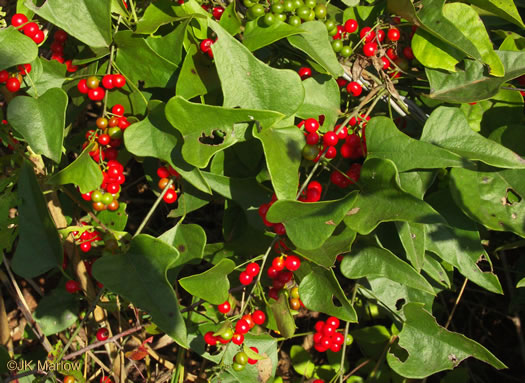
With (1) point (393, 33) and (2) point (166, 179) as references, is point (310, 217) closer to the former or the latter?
(2) point (166, 179)

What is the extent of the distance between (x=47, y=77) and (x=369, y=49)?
73 cm

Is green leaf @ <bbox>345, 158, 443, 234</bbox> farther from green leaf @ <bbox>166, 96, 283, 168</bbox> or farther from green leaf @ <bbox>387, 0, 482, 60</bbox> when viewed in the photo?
green leaf @ <bbox>387, 0, 482, 60</bbox>

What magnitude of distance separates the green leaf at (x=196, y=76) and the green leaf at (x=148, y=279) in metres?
0.31

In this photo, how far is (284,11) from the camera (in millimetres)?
1099

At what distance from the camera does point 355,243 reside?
111 cm

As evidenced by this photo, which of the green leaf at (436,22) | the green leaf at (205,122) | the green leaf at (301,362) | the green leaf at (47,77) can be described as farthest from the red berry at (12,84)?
the green leaf at (301,362)

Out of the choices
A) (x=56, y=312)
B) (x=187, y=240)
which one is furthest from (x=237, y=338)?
(x=56, y=312)

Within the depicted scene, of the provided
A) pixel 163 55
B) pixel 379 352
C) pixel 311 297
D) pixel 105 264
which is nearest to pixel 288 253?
pixel 311 297

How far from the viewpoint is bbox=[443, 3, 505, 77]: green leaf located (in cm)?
110

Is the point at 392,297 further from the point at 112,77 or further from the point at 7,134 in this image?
the point at 7,134

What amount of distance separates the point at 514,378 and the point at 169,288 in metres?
1.22

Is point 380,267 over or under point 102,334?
over

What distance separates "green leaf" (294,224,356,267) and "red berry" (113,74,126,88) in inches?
20.8

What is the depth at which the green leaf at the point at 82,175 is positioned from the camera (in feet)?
3.41
